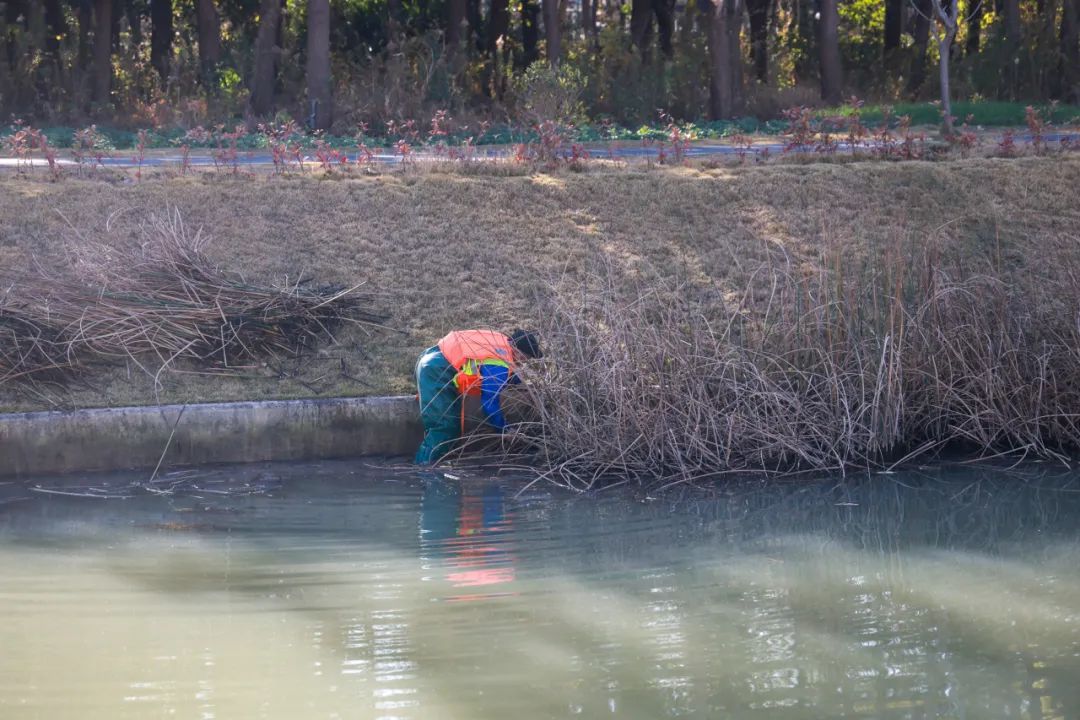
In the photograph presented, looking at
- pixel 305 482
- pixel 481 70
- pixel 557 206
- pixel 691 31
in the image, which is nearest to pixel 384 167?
pixel 557 206

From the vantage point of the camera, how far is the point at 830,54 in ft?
77.3

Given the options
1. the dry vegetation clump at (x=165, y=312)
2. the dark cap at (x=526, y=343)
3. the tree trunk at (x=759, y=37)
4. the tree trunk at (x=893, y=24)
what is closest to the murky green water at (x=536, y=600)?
the dark cap at (x=526, y=343)

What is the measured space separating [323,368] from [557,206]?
3552 millimetres

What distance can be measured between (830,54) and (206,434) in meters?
17.7

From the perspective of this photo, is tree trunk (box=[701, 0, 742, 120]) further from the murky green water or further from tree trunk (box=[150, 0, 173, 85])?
the murky green water

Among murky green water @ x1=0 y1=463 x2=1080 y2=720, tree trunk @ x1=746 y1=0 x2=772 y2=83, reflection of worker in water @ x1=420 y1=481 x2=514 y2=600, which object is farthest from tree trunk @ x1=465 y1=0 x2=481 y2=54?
murky green water @ x1=0 y1=463 x2=1080 y2=720

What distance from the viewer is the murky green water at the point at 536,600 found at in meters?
4.98

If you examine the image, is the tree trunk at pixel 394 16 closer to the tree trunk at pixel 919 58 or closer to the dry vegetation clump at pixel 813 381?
the tree trunk at pixel 919 58

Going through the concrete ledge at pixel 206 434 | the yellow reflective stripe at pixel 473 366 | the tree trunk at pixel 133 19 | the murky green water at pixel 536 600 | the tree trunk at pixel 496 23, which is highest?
the tree trunk at pixel 133 19

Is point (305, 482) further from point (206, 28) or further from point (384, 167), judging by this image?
point (206, 28)

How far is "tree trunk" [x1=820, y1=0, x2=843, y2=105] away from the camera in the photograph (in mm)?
23500

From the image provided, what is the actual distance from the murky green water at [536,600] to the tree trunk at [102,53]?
16.6 m

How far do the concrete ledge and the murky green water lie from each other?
12.3 inches

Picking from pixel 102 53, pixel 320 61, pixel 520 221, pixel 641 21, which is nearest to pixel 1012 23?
pixel 641 21
